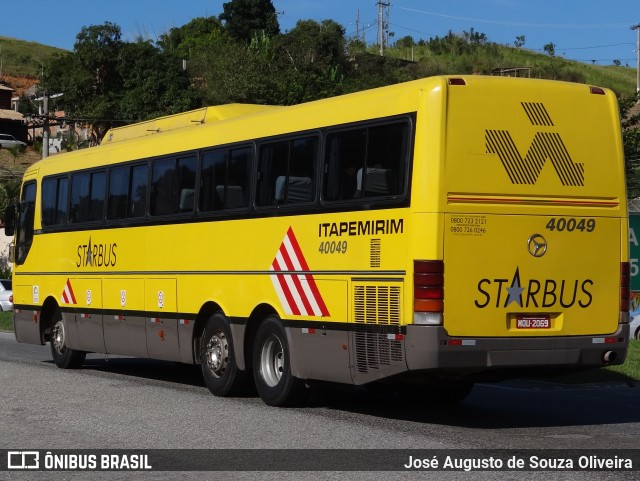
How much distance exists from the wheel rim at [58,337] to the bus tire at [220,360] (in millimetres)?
4976

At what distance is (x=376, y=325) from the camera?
12.3m

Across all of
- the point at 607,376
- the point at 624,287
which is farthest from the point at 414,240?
the point at 607,376

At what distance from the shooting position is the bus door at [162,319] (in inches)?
654

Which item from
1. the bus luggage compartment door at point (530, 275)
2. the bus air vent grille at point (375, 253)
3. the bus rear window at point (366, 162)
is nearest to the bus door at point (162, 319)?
the bus rear window at point (366, 162)

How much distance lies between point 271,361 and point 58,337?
7014 mm

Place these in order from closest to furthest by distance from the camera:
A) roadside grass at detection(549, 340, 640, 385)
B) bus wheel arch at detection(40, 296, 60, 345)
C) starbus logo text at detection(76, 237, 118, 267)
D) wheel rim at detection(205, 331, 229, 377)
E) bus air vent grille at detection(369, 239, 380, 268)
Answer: bus air vent grille at detection(369, 239, 380, 268), wheel rim at detection(205, 331, 229, 377), roadside grass at detection(549, 340, 640, 385), starbus logo text at detection(76, 237, 118, 267), bus wheel arch at detection(40, 296, 60, 345)

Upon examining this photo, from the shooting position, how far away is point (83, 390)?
15914 mm

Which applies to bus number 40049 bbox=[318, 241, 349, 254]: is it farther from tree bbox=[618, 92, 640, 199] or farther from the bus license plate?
tree bbox=[618, 92, 640, 199]

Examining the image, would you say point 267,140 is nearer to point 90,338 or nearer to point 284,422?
point 284,422

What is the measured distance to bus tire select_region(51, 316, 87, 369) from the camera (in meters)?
19.9

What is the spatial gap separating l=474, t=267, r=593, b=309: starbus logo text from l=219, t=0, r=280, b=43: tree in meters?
106

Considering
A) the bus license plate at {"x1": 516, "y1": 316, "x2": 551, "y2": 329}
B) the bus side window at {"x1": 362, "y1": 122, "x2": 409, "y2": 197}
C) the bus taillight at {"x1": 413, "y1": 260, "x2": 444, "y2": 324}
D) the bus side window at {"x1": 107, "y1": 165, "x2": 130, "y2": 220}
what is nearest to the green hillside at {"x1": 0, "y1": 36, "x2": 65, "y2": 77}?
the bus side window at {"x1": 107, "y1": 165, "x2": 130, "y2": 220}

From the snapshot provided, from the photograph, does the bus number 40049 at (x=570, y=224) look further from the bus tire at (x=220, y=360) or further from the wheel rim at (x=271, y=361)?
the bus tire at (x=220, y=360)

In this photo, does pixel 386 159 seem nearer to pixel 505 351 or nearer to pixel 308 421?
pixel 505 351
